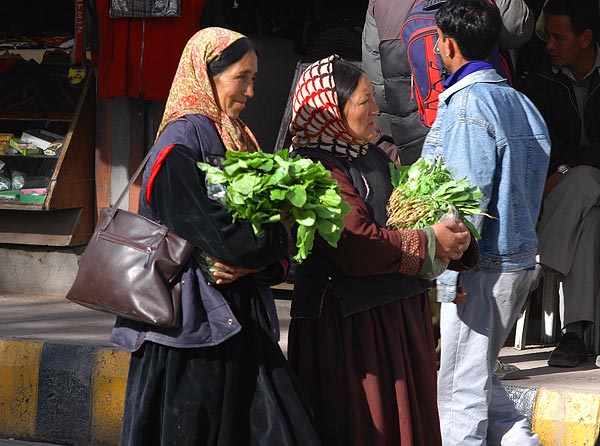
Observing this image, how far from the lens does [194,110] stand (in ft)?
11.5

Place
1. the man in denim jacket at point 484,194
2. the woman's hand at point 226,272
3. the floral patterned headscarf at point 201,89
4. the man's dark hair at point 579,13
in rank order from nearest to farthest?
the woman's hand at point 226,272, the floral patterned headscarf at point 201,89, the man in denim jacket at point 484,194, the man's dark hair at point 579,13

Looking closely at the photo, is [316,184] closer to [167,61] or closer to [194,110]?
[194,110]

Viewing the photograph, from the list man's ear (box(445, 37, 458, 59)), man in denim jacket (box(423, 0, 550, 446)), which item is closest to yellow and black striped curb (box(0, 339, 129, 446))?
man in denim jacket (box(423, 0, 550, 446))

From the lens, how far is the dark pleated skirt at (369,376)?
12.3 ft

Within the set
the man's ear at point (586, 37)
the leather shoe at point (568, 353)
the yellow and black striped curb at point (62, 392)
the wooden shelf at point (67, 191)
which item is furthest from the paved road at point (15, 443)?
the man's ear at point (586, 37)

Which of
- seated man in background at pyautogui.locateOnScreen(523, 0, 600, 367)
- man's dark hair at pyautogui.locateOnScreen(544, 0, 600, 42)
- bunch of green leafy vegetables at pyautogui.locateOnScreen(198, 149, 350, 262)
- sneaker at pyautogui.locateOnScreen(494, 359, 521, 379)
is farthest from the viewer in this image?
man's dark hair at pyautogui.locateOnScreen(544, 0, 600, 42)

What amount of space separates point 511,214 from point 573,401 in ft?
3.79

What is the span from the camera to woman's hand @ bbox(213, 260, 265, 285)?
340cm

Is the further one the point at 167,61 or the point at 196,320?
the point at 167,61

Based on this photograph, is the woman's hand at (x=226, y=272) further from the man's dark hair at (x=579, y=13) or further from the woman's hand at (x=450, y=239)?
the man's dark hair at (x=579, y=13)

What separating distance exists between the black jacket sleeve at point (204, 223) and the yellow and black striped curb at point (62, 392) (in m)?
2.59

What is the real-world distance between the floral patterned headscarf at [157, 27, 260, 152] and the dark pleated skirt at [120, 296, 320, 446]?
1.75ft

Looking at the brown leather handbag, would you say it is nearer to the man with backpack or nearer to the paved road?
the man with backpack

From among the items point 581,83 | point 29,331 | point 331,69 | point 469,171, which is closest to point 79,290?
point 331,69
